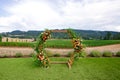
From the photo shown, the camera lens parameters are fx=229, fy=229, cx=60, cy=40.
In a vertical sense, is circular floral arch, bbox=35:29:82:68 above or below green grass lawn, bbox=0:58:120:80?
above

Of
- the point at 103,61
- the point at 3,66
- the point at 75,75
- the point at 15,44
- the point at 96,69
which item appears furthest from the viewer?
the point at 15,44

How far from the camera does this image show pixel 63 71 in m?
11.4

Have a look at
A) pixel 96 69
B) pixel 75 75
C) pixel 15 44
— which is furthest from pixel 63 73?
pixel 15 44

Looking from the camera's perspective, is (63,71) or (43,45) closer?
(63,71)

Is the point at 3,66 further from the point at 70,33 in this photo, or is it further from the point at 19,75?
the point at 70,33

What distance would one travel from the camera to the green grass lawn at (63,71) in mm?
10594

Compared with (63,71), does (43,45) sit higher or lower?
higher

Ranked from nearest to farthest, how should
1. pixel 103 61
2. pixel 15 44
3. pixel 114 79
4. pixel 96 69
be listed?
pixel 114 79
pixel 96 69
pixel 103 61
pixel 15 44

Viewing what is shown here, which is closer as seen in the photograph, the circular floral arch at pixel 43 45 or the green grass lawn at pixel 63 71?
the green grass lawn at pixel 63 71

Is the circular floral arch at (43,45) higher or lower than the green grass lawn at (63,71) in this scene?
higher

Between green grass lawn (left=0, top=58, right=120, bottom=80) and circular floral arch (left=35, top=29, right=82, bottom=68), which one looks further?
circular floral arch (left=35, top=29, right=82, bottom=68)

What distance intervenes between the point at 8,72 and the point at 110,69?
5.12m

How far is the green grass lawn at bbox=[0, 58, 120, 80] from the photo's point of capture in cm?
1059

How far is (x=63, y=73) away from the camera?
11.1 metres
